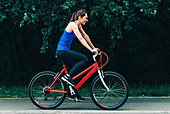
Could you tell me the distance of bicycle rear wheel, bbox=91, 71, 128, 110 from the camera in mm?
6590

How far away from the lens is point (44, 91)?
269 inches

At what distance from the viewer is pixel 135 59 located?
1492 cm

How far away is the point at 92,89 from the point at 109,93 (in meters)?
0.34

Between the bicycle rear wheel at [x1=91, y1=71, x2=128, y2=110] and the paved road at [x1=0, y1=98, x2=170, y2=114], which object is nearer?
the paved road at [x1=0, y1=98, x2=170, y2=114]

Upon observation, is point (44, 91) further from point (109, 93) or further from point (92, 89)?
point (109, 93)

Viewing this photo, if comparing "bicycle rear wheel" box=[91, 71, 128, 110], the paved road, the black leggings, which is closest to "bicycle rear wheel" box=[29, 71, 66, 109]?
the paved road

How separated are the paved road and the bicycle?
0.57 feet

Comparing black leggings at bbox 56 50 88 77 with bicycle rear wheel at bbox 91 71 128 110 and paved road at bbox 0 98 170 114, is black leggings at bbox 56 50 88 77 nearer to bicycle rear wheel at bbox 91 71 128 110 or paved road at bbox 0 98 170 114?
bicycle rear wheel at bbox 91 71 128 110

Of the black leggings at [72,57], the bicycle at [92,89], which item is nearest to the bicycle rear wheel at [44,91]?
the bicycle at [92,89]

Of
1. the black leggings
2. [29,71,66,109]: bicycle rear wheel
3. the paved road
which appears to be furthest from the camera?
[29,71,66,109]: bicycle rear wheel

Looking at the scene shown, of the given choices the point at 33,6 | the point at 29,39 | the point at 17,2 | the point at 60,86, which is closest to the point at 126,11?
the point at 33,6

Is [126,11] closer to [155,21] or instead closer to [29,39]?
[155,21]

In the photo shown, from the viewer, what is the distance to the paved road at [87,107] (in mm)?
6465

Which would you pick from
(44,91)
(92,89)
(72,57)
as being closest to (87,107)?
(92,89)
